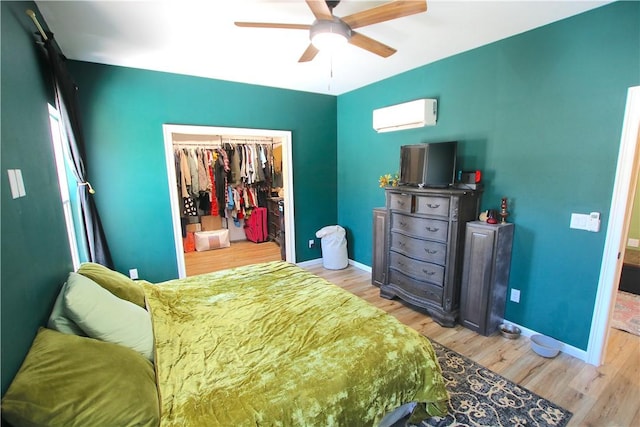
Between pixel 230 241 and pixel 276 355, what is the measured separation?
480 centimetres

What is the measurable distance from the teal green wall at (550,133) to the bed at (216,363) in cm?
149

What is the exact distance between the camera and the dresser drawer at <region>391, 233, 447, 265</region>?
2.70 metres

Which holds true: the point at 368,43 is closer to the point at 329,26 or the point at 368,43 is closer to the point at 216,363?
the point at 329,26

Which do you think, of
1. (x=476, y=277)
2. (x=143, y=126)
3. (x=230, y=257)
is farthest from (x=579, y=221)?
(x=230, y=257)

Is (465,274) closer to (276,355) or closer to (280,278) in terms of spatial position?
(280,278)

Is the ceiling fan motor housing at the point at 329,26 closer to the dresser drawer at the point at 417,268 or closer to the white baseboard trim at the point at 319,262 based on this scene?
the dresser drawer at the point at 417,268

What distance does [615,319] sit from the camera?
8.95 ft

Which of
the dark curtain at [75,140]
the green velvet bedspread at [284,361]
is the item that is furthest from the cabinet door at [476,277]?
the dark curtain at [75,140]

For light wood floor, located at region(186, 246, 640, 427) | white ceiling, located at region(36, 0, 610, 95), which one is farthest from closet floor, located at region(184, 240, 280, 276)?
white ceiling, located at region(36, 0, 610, 95)

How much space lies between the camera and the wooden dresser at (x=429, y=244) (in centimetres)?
259

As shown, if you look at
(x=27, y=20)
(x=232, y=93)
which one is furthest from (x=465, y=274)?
(x=27, y=20)

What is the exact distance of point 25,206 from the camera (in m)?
1.27

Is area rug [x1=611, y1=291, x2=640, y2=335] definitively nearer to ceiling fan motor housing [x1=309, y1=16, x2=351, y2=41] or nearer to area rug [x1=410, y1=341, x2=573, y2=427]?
area rug [x1=410, y1=341, x2=573, y2=427]

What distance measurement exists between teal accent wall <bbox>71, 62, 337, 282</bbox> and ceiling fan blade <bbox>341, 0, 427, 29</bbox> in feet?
7.26
